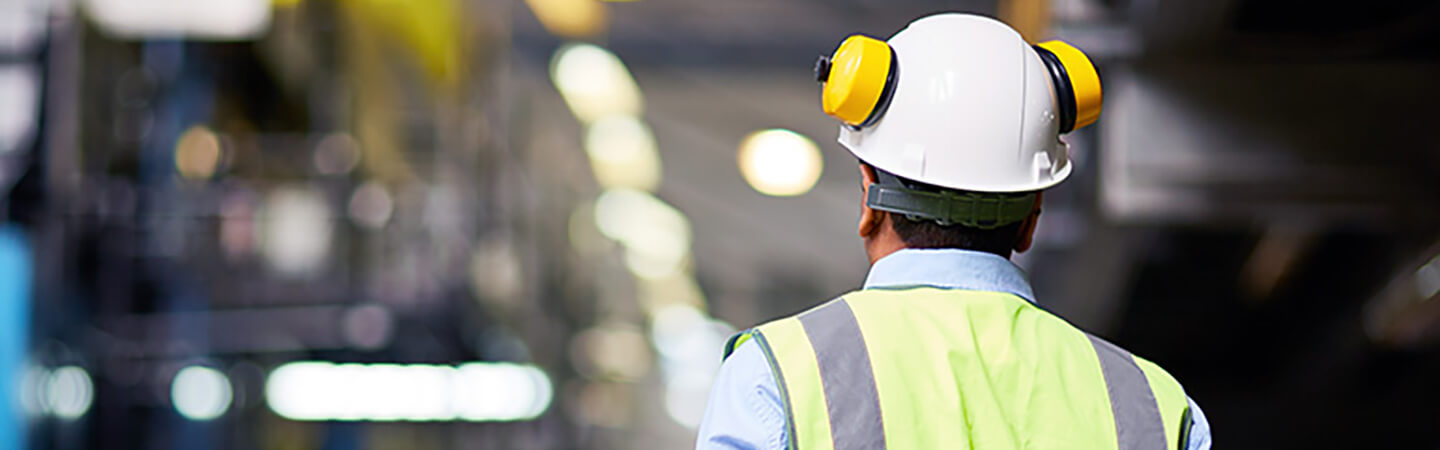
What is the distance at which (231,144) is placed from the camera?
1037 centimetres

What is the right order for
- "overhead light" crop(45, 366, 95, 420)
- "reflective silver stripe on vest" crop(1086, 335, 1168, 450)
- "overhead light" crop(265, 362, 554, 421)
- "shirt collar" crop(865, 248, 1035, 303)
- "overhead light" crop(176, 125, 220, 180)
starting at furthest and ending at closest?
"overhead light" crop(265, 362, 554, 421), "overhead light" crop(176, 125, 220, 180), "overhead light" crop(45, 366, 95, 420), "shirt collar" crop(865, 248, 1035, 303), "reflective silver stripe on vest" crop(1086, 335, 1168, 450)

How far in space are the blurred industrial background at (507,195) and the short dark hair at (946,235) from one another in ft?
10.7

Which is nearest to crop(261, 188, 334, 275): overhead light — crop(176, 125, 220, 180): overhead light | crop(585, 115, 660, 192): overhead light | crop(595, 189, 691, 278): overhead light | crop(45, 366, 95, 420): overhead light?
crop(176, 125, 220, 180): overhead light

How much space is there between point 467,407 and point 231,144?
5.31 metres

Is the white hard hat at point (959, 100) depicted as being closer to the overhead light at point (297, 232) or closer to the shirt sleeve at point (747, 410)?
the shirt sleeve at point (747, 410)

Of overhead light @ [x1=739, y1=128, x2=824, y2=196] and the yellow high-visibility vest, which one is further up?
overhead light @ [x1=739, y1=128, x2=824, y2=196]

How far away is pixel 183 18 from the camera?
9.26 m

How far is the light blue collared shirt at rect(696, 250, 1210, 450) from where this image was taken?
2018 millimetres

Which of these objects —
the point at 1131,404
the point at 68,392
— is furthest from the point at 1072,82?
the point at 68,392

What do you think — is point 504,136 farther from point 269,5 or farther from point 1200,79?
point 1200,79

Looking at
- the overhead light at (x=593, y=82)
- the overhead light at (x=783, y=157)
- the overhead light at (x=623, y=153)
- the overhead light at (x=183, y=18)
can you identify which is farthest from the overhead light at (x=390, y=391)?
the overhead light at (x=623, y=153)

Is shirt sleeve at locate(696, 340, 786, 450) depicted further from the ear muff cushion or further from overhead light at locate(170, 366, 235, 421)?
overhead light at locate(170, 366, 235, 421)

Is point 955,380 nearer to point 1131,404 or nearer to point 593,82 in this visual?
point 1131,404

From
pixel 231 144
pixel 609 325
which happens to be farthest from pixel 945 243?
pixel 609 325
